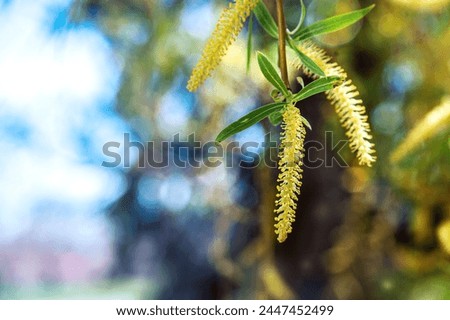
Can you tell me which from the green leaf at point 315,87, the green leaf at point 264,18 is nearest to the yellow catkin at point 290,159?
the green leaf at point 315,87

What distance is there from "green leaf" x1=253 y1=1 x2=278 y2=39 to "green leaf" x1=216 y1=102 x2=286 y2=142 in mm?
99

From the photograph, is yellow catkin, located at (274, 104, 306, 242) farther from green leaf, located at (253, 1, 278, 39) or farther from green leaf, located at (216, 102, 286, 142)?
green leaf, located at (253, 1, 278, 39)

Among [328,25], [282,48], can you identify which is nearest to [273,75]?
[282,48]

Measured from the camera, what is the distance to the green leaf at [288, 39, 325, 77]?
0.50 meters

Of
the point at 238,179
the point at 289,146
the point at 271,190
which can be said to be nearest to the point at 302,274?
the point at 271,190

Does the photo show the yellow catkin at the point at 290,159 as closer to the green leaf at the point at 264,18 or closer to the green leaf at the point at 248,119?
the green leaf at the point at 248,119

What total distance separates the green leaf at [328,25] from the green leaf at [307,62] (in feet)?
0.10

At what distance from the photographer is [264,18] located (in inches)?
21.3

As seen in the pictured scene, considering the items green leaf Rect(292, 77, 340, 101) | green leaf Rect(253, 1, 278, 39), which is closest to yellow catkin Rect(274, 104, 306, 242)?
green leaf Rect(292, 77, 340, 101)

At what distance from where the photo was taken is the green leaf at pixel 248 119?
468 mm

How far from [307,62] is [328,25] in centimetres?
8

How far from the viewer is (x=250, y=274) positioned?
148 cm
